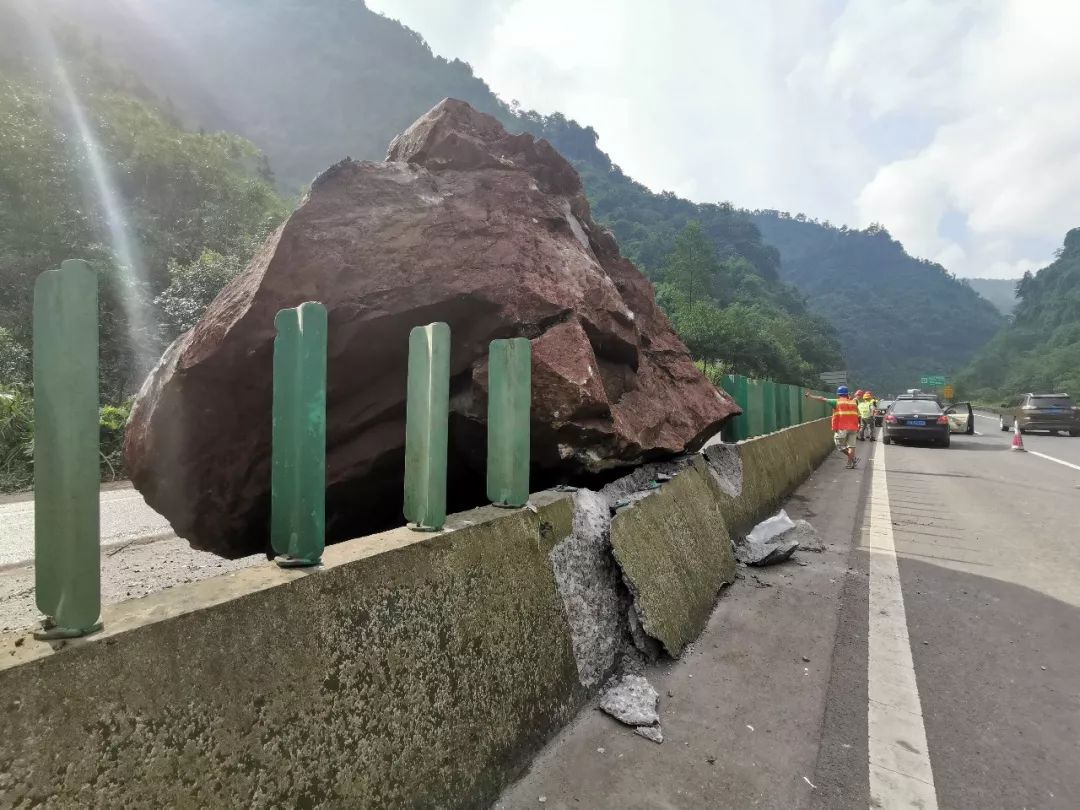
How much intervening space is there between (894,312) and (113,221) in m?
167

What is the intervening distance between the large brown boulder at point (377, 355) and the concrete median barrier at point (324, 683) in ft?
2.47

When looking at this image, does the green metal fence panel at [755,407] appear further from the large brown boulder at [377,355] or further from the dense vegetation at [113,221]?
the dense vegetation at [113,221]

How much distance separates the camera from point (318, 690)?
1.45m

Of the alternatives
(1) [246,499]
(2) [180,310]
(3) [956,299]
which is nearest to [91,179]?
(2) [180,310]

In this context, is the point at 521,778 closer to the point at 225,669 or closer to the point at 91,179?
the point at 225,669

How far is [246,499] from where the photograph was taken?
3371 mm

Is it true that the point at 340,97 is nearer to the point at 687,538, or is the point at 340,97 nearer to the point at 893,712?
the point at 687,538

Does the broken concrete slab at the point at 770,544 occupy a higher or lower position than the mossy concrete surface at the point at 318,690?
lower

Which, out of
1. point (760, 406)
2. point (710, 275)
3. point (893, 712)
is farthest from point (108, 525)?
point (710, 275)

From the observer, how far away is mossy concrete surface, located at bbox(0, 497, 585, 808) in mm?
1043

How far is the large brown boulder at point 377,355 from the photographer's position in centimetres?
310

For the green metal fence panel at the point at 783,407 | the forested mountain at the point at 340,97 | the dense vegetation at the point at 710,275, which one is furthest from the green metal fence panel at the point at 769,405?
the forested mountain at the point at 340,97

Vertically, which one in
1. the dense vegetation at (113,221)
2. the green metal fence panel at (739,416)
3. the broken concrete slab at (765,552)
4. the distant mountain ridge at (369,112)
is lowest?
the broken concrete slab at (765,552)

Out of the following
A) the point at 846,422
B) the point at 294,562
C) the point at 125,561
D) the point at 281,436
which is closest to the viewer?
the point at 294,562
